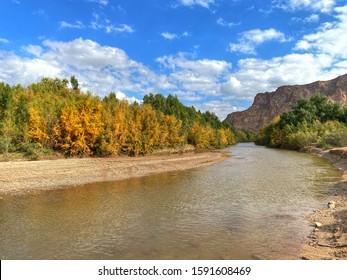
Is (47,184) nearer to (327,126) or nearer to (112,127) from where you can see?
(112,127)

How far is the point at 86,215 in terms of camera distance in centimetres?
1778

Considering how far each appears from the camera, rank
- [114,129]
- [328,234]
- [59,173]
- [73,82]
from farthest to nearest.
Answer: [73,82] < [114,129] < [59,173] < [328,234]

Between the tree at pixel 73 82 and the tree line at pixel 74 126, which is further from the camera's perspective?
the tree at pixel 73 82

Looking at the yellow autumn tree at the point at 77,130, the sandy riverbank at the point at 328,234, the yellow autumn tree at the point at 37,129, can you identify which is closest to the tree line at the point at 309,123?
the yellow autumn tree at the point at 77,130

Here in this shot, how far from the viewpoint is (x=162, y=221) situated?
54.1 ft

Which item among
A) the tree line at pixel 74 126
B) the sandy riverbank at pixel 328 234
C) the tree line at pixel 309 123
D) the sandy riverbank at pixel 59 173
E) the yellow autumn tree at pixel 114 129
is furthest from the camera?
the tree line at pixel 309 123

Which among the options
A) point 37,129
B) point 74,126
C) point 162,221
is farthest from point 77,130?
point 162,221

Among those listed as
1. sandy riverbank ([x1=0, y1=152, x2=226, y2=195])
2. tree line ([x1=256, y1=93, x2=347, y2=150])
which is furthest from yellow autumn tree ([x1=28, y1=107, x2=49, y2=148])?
tree line ([x1=256, y1=93, x2=347, y2=150])

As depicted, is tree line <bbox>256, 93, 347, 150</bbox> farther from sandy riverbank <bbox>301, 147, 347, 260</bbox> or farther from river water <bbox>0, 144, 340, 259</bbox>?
sandy riverbank <bbox>301, 147, 347, 260</bbox>

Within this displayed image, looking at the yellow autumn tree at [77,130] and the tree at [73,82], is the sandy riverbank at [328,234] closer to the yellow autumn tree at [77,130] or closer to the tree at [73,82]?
the yellow autumn tree at [77,130]

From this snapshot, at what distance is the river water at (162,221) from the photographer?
39.7 ft

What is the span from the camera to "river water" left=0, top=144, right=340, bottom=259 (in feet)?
39.7

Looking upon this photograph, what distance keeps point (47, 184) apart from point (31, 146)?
16.5 m

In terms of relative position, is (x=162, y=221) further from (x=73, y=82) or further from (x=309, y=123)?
(x=309, y=123)
